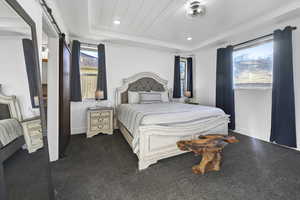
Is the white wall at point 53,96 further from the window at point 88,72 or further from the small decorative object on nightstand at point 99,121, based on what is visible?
the window at point 88,72

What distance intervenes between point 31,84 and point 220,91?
405 centimetres

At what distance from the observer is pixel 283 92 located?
2555mm

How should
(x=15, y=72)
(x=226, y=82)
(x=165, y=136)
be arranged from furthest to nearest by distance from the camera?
(x=226, y=82) < (x=165, y=136) < (x=15, y=72)

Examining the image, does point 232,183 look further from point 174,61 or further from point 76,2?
point 174,61

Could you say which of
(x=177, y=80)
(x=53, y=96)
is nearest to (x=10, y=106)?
(x=53, y=96)

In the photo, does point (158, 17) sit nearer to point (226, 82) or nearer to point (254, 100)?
point (226, 82)

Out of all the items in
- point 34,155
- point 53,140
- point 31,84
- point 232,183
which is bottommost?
point 232,183

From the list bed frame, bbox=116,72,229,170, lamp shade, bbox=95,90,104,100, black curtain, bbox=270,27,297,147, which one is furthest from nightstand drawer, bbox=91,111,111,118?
black curtain, bbox=270,27,297,147

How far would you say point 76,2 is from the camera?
6.48 feet

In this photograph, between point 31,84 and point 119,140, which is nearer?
point 31,84

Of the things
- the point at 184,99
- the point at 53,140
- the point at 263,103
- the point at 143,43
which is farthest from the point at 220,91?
the point at 53,140

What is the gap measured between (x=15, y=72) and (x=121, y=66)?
305 centimetres

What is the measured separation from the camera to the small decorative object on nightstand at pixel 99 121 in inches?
123

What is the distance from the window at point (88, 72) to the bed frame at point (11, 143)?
8.92ft
